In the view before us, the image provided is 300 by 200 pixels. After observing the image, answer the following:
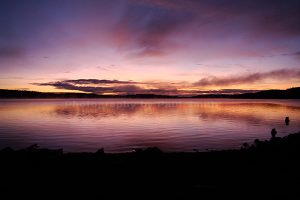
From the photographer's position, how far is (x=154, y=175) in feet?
42.6

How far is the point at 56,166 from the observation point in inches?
561

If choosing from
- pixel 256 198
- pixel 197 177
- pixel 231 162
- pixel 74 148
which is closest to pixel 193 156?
pixel 231 162

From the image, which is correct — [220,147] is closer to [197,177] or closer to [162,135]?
[162,135]

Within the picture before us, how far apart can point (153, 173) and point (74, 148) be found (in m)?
16.0

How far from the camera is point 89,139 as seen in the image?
32.2m

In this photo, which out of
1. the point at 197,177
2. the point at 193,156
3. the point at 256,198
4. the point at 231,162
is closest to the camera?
the point at 256,198

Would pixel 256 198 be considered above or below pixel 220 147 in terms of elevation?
above

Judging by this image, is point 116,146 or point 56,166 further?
point 116,146

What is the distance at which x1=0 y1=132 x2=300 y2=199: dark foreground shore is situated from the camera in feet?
32.7

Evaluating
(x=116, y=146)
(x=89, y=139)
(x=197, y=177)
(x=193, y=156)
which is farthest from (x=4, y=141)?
(x=197, y=177)

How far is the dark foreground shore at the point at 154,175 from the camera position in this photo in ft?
32.7

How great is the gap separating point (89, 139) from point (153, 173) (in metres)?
20.6

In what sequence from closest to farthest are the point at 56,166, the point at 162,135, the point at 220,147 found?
the point at 56,166, the point at 220,147, the point at 162,135

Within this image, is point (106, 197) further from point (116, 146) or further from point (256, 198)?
point (116, 146)
